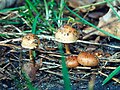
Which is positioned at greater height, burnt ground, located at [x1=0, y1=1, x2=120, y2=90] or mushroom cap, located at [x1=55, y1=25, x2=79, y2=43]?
mushroom cap, located at [x1=55, y1=25, x2=79, y2=43]

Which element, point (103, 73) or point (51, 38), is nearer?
point (103, 73)

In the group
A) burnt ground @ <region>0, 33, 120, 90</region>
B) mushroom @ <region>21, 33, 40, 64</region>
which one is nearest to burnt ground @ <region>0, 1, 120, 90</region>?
burnt ground @ <region>0, 33, 120, 90</region>

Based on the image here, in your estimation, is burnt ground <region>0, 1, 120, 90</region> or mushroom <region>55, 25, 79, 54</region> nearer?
burnt ground <region>0, 1, 120, 90</region>

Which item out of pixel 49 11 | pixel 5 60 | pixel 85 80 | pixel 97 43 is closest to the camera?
pixel 85 80

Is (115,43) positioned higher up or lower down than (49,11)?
lower down

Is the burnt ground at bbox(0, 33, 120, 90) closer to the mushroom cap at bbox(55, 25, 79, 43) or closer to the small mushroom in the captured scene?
the small mushroom

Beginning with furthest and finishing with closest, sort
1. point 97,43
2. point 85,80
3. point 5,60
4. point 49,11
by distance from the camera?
1. point 49,11
2. point 97,43
3. point 5,60
4. point 85,80

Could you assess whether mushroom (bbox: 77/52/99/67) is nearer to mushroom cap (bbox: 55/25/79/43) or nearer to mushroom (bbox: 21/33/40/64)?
mushroom cap (bbox: 55/25/79/43)

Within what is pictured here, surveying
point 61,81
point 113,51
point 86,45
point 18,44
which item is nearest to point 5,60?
point 18,44

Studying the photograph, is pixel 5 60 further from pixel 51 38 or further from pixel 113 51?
pixel 113 51

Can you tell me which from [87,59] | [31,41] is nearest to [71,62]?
[87,59]
